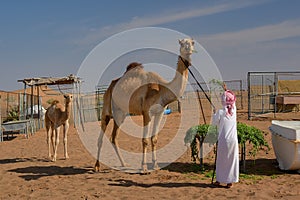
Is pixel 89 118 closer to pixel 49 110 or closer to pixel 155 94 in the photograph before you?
pixel 49 110

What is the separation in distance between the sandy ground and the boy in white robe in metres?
0.24

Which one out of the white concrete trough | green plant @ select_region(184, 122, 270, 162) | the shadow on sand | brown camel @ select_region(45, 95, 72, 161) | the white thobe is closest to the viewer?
the white thobe

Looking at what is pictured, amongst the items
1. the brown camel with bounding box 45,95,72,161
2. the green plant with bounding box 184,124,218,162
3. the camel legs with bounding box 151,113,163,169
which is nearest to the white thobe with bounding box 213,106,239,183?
the green plant with bounding box 184,124,218,162

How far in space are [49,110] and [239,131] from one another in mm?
6017

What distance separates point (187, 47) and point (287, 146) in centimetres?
307

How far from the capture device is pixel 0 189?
7699 millimetres

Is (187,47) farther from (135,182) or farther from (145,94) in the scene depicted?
(135,182)

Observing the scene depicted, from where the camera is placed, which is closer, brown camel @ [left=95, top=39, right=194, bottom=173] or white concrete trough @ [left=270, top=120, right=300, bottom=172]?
white concrete trough @ [left=270, top=120, right=300, bottom=172]

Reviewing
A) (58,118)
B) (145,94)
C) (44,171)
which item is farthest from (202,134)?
(58,118)

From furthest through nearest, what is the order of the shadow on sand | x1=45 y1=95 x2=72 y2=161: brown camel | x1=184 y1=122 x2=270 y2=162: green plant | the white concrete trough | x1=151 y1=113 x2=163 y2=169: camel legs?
1. x1=45 y1=95 x2=72 y2=161: brown camel
2. x1=151 y1=113 x2=163 y2=169: camel legs
3. the shadow on sand
4. x1=184 y1=122 x2=270 y2=162: green plant
5. the white concrete trough

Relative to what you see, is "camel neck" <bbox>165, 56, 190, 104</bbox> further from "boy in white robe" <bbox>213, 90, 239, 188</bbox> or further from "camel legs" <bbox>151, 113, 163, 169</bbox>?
"boy in white robe" <bbox>213, 90, 239, 188</bbox>

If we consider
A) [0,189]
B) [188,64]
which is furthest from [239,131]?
[0,189]

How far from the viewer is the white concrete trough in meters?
7.90

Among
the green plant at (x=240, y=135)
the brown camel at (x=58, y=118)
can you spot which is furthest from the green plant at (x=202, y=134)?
the brown camel at (x=58, y=118)
